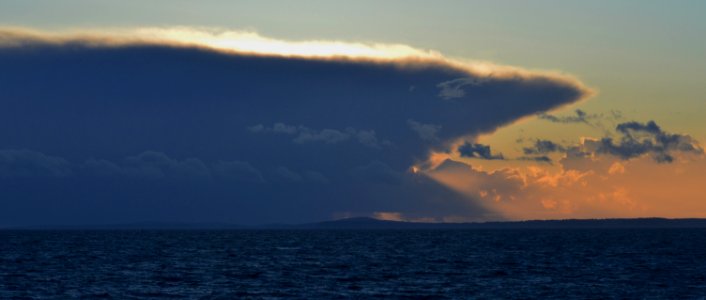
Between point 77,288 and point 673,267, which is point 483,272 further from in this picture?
point 77,288

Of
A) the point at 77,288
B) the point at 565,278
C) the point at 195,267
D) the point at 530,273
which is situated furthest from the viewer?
the point at 195,267

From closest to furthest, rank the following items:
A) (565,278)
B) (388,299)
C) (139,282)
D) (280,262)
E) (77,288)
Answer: (388,299) < (77,288) < (139,282) < (565,278) < (280,262)

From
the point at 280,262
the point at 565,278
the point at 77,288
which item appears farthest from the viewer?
the point at 280,262

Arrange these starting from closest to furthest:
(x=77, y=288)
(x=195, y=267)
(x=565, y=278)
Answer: (x=77, y=288), (x=565, y=278), (x=195, y=267)

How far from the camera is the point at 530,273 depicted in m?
109

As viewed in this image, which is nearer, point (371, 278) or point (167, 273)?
point (371, 278)

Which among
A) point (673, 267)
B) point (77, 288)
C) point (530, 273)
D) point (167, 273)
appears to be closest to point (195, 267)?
point (167, 273)

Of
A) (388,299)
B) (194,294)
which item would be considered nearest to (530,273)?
(388,299)

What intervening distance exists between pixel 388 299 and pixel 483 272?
33235 millimetres

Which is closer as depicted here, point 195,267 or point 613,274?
point 613,274

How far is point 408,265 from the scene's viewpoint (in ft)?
401

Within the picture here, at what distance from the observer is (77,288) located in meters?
87.6

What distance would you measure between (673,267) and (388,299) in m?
53.9

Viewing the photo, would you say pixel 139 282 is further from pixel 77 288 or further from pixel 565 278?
pixel 565 278
